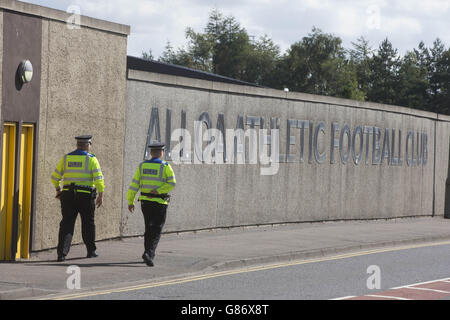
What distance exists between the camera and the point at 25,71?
13.6 meters

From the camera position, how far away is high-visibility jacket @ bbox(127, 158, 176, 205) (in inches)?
528

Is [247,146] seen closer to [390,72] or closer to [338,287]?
[338,287]

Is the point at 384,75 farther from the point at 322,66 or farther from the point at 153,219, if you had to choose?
the point at 153,219

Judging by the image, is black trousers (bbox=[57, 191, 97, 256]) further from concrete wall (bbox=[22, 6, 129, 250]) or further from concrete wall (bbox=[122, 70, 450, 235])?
concrete wall (bbox=[122, 70, 450, 235])

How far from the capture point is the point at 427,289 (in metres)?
11.9

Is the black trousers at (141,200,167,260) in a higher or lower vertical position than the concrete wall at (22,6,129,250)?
lower

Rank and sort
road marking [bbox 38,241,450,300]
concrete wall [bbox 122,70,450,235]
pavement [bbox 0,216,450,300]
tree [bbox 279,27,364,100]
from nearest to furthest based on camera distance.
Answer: road marking [bbox 38,241,450,300] → pavement [bbox 0,216,450,300] → concrete wall [bbox 122,70,450,235] → tree [bbox 279,27,364,100]

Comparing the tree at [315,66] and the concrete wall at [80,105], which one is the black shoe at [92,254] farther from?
the tree at [315,66]

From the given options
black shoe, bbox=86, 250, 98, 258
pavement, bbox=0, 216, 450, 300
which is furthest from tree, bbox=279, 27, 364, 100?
black shoe, bbox=86, 250, 98, 258

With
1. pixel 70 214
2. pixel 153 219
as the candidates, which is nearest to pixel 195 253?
pixel 153 219

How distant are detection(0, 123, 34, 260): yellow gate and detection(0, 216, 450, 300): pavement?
37 cm

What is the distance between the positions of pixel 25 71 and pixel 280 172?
956 cm

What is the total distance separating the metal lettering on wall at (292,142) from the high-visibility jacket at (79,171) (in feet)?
12.8

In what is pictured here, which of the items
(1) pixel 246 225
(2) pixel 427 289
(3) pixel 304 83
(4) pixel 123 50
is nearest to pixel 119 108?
(4) pixel 123 50
